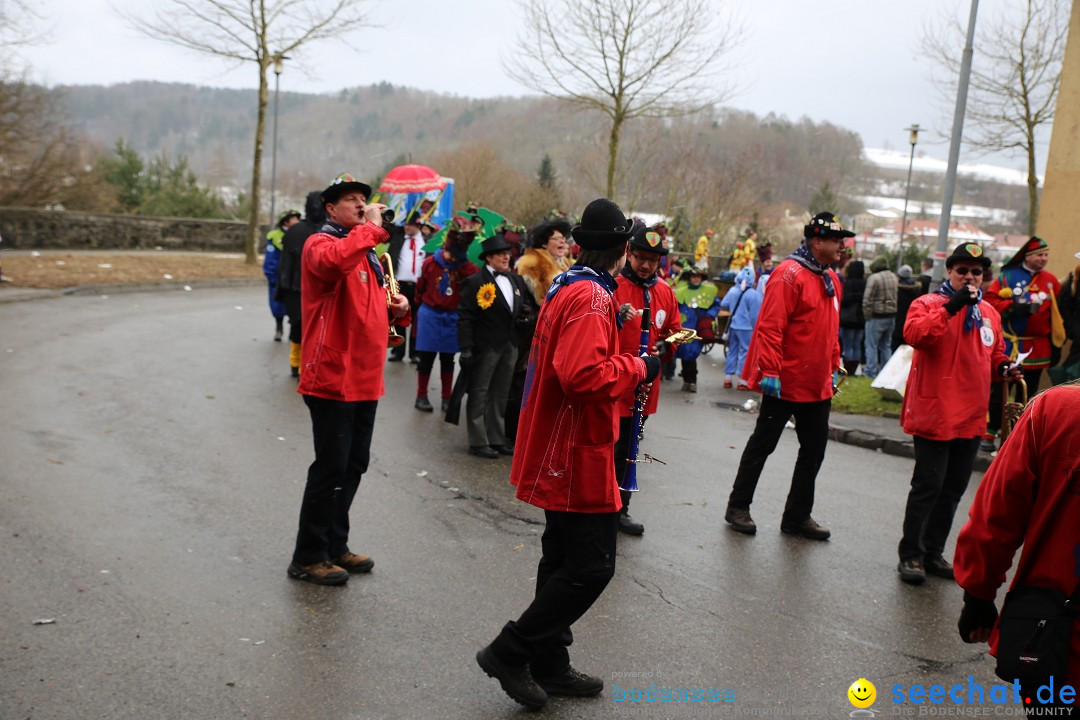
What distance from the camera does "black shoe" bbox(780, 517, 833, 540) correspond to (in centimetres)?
635

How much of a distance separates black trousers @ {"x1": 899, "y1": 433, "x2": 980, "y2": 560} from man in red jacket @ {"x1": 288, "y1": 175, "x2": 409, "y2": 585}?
3316 millimetres

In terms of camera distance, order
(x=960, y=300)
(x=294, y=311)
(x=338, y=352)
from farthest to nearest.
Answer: (x=294, y=311), (x=960, y=300), (x=338, y=352)

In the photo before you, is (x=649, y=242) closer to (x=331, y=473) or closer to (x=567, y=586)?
(x=331, y=473)

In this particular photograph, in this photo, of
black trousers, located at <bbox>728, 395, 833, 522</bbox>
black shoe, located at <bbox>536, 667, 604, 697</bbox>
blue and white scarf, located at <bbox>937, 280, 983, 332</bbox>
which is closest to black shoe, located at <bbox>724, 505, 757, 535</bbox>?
black trousers, located at <bbox>728, 395, 833, 522</bbox>

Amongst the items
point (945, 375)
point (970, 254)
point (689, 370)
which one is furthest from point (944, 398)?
point (689, 370)

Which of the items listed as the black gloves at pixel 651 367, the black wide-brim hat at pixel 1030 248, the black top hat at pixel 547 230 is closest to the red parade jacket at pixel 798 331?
the black top hat at pixel 547 230

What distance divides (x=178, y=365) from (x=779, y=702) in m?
9.27

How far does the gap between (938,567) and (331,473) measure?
3725 millimetres

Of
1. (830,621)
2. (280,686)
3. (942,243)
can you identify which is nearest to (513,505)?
(830,621)

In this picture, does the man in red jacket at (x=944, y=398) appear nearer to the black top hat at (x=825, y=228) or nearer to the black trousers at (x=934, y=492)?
the black trousers at (x=934, y=492)

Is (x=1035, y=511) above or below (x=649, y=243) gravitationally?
below

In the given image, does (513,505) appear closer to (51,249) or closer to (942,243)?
(942,243)

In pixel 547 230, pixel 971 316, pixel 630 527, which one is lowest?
pixel 630 527

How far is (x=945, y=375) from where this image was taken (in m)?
5.63
